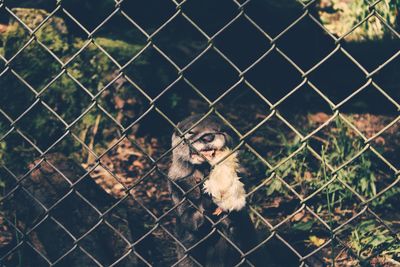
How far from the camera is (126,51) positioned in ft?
18.8

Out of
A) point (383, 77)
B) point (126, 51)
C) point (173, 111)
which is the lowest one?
point (383, 77)

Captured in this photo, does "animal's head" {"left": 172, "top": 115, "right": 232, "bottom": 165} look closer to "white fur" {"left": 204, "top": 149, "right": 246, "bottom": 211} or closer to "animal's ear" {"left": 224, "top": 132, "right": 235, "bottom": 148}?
"animal's ear" {"left": 224, "top": 132, "right": 235, "bottom": 148}

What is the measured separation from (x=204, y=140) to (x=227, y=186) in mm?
707

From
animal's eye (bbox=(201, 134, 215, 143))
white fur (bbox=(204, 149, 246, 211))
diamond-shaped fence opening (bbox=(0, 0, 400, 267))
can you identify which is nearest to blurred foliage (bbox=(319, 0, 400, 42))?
diamond-shaped fence opening (bbox=(0, 0, 400, 267))

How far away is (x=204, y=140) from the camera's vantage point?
3793 mm

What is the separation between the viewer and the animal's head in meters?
3.67

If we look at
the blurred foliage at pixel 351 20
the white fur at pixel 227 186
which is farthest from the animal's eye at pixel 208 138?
the blurred foliage at pixel 351 20

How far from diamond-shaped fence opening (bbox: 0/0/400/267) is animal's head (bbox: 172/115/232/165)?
0.05 metres

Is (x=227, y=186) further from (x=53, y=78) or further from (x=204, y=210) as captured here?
(x=53, y=78)

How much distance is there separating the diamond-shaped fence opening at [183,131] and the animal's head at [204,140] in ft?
0.16

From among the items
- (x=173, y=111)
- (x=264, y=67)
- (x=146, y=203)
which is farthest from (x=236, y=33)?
(x=146, y=203)

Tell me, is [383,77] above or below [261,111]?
below

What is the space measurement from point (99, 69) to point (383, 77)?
278 centimetres

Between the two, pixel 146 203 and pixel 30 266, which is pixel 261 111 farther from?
pixel 30 266
